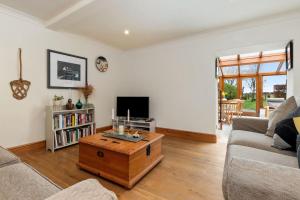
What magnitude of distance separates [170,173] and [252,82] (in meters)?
5.88

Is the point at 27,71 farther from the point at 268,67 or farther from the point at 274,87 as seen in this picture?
the point at 274,87

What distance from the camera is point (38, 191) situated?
0.80 m

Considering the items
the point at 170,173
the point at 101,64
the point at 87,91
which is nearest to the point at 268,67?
the point at 101,64

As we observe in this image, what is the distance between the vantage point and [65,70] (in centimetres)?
313

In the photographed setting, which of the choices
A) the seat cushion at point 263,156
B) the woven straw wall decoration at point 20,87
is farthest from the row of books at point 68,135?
the seat cushion at point 263,156

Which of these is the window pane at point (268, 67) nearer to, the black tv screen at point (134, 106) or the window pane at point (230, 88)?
the window pane at point (230, 88)

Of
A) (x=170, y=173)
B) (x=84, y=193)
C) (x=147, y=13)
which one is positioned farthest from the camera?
(x=147, y=13)

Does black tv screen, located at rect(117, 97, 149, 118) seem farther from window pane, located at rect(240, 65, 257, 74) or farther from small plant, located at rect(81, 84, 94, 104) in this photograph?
window pane, located at rect(240, 65, 257, 74)

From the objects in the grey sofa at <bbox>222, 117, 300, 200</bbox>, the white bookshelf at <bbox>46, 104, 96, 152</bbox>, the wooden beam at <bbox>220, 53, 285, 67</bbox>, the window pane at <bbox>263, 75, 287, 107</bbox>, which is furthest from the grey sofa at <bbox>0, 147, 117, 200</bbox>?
the window pane at <bbox>263, 75, 287, 107</bbox>

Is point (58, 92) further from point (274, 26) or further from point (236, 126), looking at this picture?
Result: point (274, 26)

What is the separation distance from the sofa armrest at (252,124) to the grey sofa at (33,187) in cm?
216

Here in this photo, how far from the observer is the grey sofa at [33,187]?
60 centimetres

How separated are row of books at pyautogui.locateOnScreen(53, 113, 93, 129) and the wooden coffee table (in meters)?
1.03

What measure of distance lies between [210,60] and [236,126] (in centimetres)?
151
